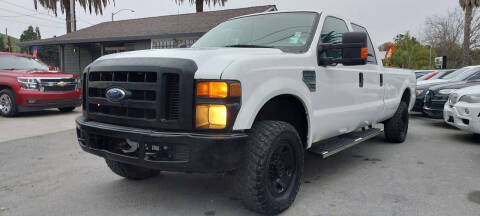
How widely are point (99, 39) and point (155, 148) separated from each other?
60.3 feet

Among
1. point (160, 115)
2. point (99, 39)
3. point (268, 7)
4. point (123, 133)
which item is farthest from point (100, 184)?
point (99, 39)

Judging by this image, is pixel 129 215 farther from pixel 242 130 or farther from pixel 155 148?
pixel 242 130

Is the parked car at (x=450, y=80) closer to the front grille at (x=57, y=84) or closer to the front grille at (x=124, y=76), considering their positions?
the front grille at (x=124, y=76)

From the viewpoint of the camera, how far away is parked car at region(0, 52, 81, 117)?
29.2 feet

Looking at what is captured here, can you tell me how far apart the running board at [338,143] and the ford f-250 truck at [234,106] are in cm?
3

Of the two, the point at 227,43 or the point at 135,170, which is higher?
the point at 227,43

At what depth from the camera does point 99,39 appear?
63.1 feet

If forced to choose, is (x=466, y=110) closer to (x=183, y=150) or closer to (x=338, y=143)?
(x=338, y=143)

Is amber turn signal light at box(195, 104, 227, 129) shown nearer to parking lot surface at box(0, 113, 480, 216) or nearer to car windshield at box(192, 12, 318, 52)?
parking lot surface at box(0, 113, 480, 216)

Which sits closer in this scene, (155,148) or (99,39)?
(155,148)

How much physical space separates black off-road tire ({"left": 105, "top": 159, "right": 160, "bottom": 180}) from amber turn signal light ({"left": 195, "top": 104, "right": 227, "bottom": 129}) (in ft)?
5.01

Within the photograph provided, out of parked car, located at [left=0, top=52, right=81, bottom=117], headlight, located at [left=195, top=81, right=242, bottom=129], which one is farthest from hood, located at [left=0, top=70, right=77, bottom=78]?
headlight, located at [left=195, top=81, right=242, bottom=129]

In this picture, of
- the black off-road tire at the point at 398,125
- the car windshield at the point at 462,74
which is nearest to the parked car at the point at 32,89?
the black off-road tire at the point at 398,125

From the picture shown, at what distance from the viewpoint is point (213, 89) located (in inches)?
98.8
